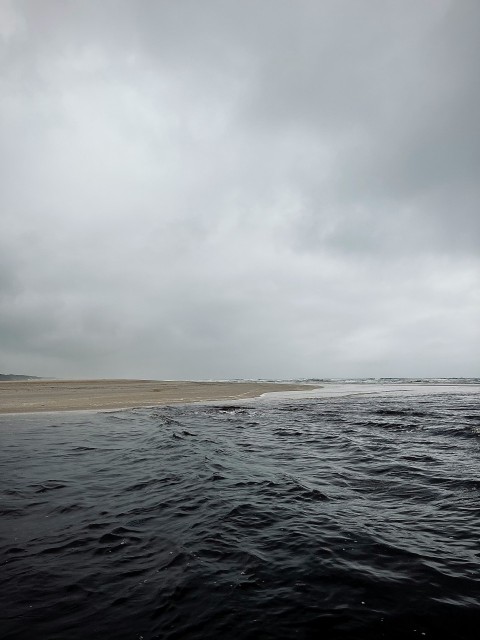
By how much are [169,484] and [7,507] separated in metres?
4.97

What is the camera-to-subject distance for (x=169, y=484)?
1312 centimetres

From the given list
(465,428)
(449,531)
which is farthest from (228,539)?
(465,428)

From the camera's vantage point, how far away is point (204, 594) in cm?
647

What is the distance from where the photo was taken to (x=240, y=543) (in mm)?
8531

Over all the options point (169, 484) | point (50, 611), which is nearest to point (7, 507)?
point (169, 484)

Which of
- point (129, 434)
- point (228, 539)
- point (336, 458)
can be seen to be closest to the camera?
point (228, 539)

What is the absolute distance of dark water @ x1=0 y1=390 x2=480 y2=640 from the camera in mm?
5793

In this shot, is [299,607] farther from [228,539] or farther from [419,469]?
[419,469]

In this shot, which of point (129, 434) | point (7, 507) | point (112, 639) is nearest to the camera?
point (112, 639)

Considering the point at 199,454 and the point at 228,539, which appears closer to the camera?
the point at 228,539

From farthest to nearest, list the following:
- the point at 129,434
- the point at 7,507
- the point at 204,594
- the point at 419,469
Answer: the point at 129,434, the point at 419,469, the point at 7,507, the point at 204,594

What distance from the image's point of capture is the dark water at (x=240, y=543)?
5.79 metres

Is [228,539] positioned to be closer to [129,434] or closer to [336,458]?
[336,458]

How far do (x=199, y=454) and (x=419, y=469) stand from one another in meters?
9.72
